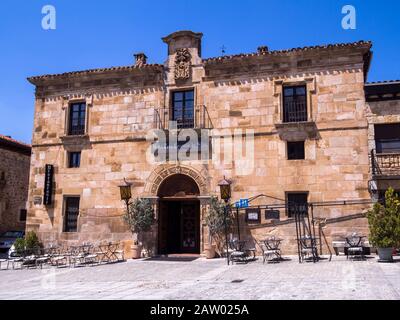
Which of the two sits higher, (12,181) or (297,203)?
(12,181)

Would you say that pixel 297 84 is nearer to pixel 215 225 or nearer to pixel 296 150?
pixel 296 150

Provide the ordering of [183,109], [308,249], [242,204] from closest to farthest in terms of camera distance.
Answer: [308,249]
[242,204]
[183,109]

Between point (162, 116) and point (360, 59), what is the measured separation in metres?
8.22

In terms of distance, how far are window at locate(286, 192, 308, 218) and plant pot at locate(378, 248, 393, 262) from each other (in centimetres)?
334

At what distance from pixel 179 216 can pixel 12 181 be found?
1377 centimetres

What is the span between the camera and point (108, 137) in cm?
1873

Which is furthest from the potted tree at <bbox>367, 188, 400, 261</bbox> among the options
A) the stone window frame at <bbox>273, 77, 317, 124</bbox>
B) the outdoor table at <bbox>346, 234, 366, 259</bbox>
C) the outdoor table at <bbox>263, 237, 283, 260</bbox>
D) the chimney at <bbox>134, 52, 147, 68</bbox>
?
the chimney at <bbox>134, 52, 147, 68</bbox>

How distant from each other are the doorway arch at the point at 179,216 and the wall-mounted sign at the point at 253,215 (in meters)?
2.34

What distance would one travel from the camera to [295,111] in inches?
661

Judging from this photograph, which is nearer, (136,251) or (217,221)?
(217,221)

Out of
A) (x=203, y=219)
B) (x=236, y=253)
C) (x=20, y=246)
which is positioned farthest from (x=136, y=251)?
(x=20, y=246)

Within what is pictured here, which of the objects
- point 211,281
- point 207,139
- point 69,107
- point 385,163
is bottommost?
point 211,281

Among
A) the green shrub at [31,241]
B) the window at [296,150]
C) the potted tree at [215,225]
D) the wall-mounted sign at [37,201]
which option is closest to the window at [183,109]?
the potted tree at [215,225]
